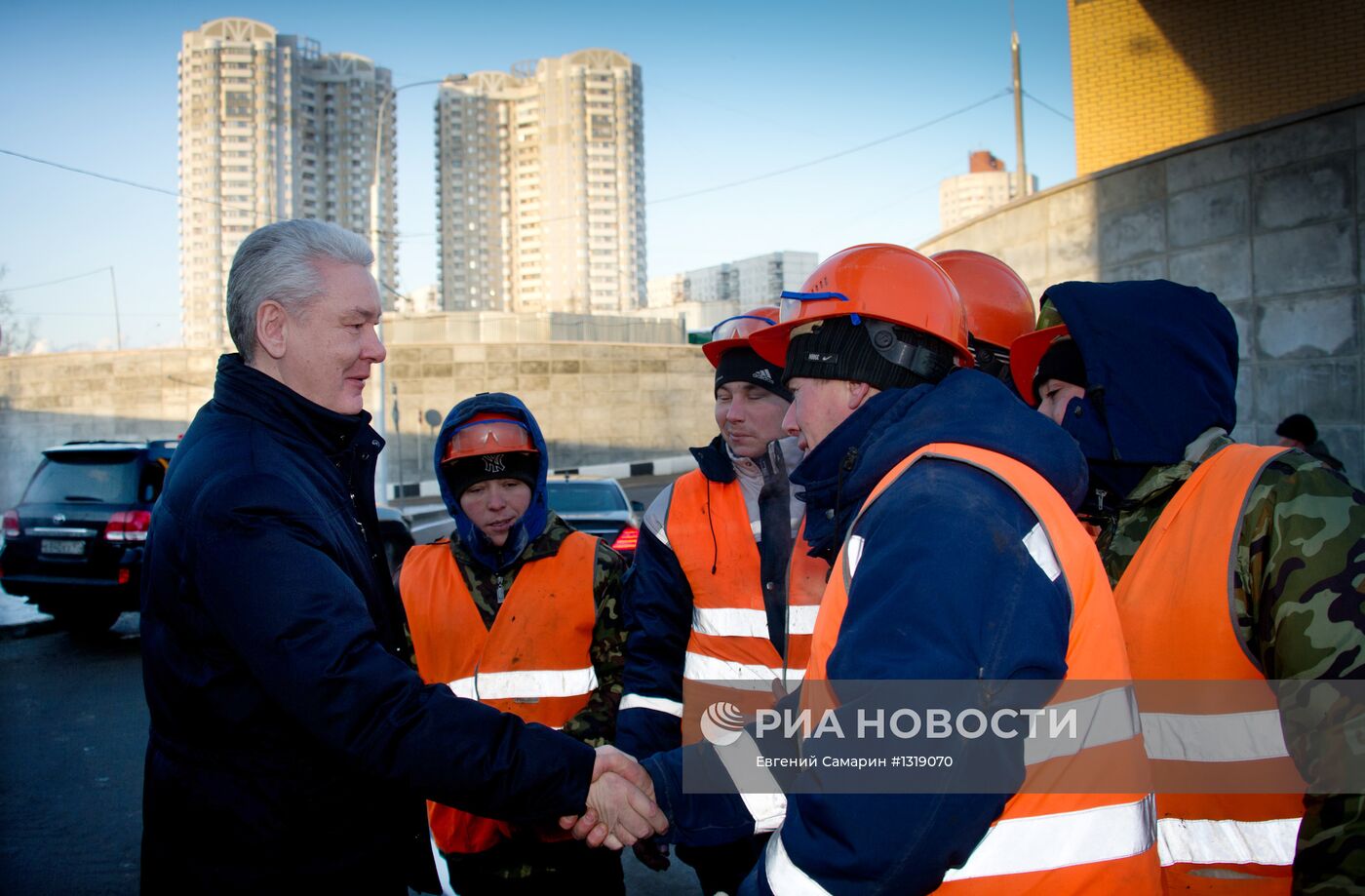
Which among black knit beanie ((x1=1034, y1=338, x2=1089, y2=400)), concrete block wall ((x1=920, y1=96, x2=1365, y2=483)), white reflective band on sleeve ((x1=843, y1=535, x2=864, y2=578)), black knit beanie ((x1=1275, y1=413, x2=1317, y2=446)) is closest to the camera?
white reflective band on sleeve ((x1=843, y1=535, x2=864, y2=578))

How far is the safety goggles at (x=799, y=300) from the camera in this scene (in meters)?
1.86

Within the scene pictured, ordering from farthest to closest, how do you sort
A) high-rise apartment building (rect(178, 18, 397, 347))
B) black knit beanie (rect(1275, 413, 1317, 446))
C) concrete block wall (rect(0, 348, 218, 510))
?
high-rise apartment building (rect(178, 18, 397, 347)) → concrete block wall (rect(0, 348, 218, 510)) → black knit beanie (rect(1275, 413, 1317, 446))

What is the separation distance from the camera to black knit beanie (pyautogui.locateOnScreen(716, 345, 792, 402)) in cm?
319

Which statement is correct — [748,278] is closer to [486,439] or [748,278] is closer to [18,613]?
[18,613]

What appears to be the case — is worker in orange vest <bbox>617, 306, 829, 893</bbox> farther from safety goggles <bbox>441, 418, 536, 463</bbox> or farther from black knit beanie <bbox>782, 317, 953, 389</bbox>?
black knit beanie <bbox>782, 317, 953, 389</bbox>

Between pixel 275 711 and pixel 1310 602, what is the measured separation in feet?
6.52

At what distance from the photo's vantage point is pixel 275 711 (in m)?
1.96

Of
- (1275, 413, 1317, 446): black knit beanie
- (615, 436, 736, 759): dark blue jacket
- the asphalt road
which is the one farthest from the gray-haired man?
(1275, 413, 1317, 446): black knit beanie

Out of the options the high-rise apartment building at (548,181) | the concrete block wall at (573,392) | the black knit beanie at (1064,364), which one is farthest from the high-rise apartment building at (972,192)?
the black knit beanie at (1064,364)

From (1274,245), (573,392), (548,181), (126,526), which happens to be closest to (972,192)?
(548,181)

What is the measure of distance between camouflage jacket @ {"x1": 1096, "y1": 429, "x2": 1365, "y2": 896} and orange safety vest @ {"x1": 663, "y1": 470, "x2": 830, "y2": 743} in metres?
1.29

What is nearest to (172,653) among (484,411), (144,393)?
(484,411)

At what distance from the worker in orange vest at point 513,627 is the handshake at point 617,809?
1.71 feet

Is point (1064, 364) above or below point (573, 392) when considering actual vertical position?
below
